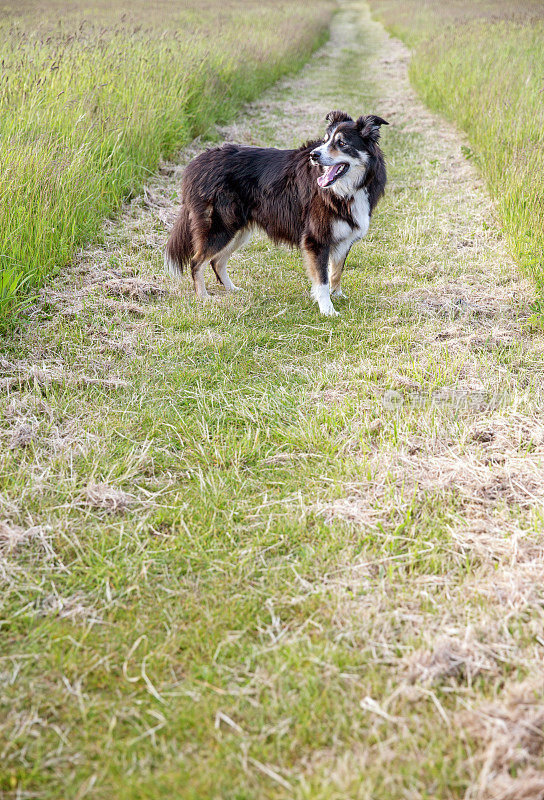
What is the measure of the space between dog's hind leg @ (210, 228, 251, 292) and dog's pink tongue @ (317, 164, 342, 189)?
0.86 m

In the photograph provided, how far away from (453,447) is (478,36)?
13787 mm

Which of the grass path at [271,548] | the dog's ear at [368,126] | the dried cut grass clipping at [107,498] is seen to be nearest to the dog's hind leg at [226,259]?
the grass path at [271,548]

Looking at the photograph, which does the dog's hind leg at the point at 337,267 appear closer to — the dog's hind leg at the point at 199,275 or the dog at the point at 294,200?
the dog at the point at 294,200

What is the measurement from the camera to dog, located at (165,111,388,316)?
Result: 4281 millimetres

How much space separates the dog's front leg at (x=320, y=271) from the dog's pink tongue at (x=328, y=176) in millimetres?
421

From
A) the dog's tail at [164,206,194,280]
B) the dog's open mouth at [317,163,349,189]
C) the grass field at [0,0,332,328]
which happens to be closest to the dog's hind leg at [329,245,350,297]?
the dog's open mouth at [317,163,349,189]

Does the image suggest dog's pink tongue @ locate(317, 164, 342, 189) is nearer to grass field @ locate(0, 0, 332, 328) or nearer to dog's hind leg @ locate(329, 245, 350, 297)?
dog's hind leg @ locate(329, 245, 350, 297)

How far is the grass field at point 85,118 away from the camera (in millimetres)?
4676

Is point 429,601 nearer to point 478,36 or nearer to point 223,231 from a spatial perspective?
point 223,231

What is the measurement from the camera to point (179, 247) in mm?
4910

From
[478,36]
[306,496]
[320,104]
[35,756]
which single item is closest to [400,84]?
[478,36]

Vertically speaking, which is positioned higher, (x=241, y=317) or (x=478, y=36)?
(x=478, y=36)

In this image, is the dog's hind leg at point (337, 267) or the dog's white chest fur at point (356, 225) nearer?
the dog's white chest fur at point (356, 225)

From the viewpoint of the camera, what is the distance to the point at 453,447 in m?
2.97
